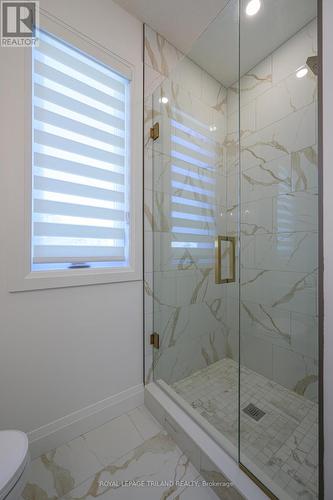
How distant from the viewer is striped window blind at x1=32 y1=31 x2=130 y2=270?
111 centimetres

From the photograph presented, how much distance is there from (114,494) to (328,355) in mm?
1083

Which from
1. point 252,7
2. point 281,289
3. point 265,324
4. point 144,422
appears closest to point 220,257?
point 281,289

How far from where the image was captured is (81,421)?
47.9 inches

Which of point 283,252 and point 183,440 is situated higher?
point 283,252

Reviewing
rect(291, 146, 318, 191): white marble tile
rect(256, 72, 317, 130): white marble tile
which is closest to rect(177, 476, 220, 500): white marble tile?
rect(291, 146, 318, 191): white marble tile

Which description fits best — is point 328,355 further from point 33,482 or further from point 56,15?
point 56,15

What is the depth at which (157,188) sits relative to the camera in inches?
60.0

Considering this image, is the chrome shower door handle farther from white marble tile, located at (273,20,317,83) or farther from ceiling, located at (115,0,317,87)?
ceiling, located at (115,0,317,87)

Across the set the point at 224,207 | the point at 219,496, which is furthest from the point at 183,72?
the point at 219,496

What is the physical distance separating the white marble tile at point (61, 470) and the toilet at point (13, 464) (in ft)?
1.34

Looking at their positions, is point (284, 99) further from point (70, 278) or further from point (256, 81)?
point (70, 278)

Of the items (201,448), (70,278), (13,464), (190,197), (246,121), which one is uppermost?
(246,121)

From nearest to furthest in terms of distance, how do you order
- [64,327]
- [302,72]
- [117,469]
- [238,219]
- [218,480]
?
[218,480]
[117,469]
[64,327]
[302,72]
[238,219]

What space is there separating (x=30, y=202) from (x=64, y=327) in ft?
2.26
